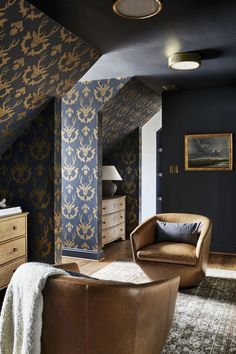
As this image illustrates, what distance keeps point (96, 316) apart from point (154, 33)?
2.58 metres

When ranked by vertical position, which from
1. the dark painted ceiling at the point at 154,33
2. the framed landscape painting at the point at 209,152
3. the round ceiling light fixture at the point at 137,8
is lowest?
the framed landscape painting at the point at 209,152

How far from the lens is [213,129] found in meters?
5.62

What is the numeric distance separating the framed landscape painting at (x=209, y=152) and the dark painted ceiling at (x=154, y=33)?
3.57ft

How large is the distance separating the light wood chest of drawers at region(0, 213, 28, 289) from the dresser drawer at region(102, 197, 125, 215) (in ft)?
6.49

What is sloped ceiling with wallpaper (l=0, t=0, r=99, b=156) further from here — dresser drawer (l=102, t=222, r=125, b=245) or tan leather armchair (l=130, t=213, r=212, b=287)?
dresser drawer (l=102, t=222, r=125, b=245)

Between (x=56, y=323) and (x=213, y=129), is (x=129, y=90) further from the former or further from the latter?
(x=56, y=323)

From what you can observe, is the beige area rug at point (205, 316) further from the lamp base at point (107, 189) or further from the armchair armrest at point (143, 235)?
the lamp base at point (107, 189)

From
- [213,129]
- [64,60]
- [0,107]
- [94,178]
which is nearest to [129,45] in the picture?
[64,60]

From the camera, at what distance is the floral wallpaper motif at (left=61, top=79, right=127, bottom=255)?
516 centimetres

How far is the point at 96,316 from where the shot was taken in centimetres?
165

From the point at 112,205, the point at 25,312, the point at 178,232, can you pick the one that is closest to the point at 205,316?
the point at 178,232

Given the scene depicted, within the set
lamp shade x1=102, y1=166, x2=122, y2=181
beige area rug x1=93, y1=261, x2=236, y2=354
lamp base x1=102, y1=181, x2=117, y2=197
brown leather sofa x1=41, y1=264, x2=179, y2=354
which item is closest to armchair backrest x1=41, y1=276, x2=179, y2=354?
brown leather sofa x1=41, y1=264, x2=179, y2=354

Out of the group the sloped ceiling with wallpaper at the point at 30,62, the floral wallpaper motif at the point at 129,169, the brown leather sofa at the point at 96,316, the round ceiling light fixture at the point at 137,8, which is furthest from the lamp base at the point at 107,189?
the brown leather sofa at the point at 96,316

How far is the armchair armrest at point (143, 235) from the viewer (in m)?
3.82
